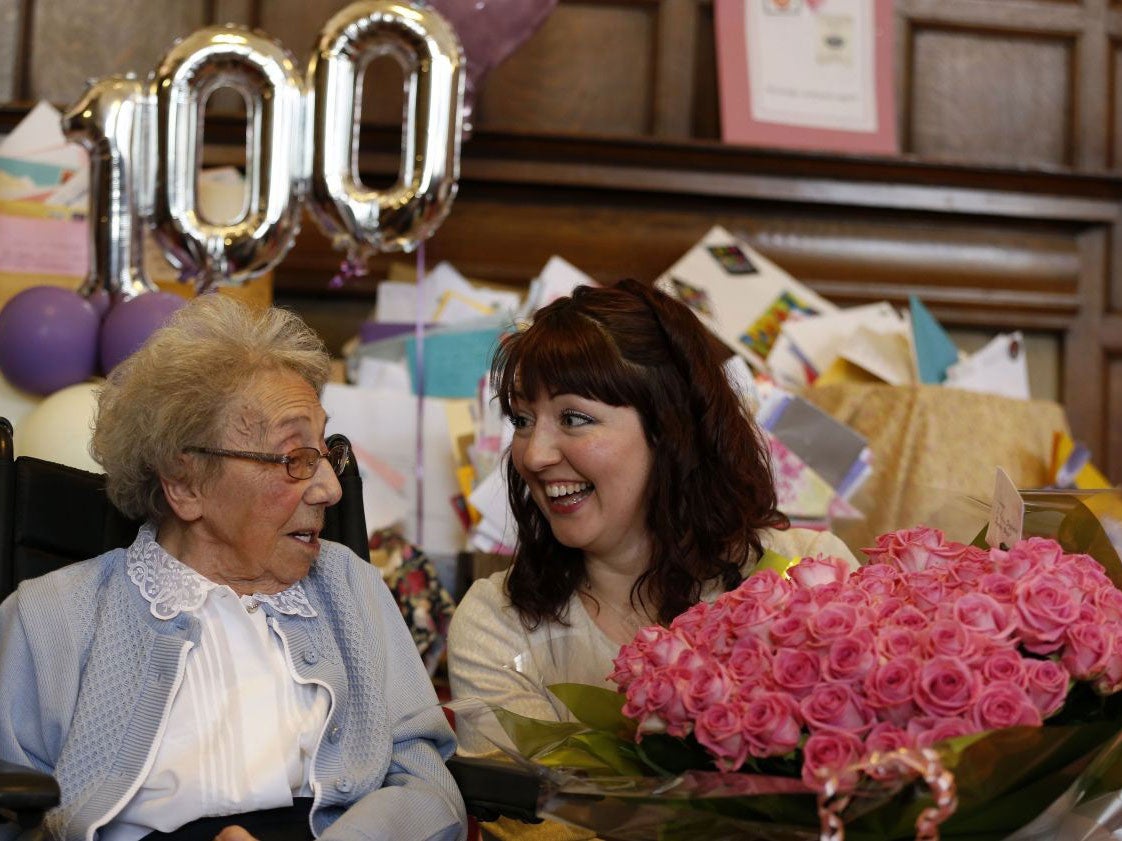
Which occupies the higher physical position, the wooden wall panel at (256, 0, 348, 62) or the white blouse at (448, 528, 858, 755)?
the wooden wall panel at (256, 0, 348, 62)

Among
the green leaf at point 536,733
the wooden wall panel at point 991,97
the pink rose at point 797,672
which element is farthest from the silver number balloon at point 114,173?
the wooden wall panel at point 991,97

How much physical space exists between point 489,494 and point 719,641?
1.58m

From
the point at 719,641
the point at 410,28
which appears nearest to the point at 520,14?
the point at 410,28

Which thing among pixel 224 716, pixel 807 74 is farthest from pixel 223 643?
pixel 807 74

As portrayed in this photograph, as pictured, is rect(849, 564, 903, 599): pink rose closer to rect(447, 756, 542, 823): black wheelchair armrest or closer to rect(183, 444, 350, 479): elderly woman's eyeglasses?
rect(447, 756, 542, 823): black wheelchair armrest

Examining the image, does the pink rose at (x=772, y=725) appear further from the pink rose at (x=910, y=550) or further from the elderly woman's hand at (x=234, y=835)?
the elderly woman's hand at (x=234, y=835)

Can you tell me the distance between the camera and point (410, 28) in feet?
9.12

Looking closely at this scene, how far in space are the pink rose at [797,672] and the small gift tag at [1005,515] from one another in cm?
36

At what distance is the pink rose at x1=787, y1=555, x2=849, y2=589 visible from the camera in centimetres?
129

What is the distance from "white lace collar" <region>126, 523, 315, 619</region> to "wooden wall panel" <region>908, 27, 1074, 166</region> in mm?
2618

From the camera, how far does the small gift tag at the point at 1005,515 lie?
56.3 inches

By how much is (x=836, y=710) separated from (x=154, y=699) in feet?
2.75

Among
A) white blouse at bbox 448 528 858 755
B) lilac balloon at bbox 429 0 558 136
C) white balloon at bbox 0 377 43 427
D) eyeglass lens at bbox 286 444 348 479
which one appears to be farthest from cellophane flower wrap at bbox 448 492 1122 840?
lilac balloon at bbox 429 0 558 136

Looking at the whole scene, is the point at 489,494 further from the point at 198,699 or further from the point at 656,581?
the point at 198,699
